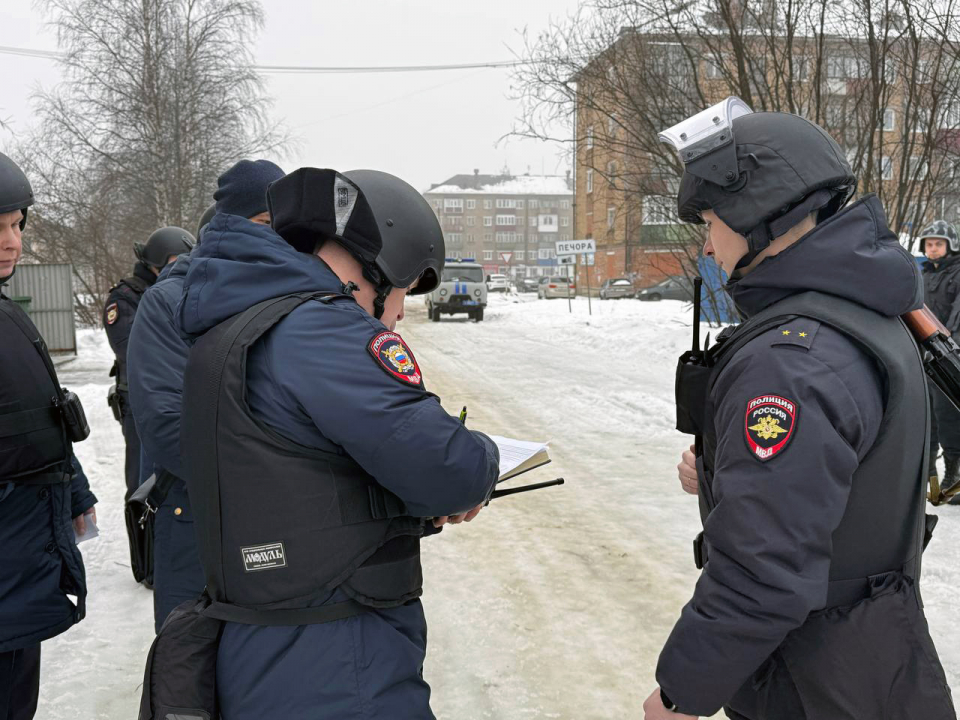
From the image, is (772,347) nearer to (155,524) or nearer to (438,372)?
(155,524)

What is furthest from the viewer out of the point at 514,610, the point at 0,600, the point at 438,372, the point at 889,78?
the point at 438,372

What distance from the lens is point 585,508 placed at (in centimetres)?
578

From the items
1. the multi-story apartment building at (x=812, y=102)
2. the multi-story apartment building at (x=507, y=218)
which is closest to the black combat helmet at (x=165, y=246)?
the multi-story apartment building at (x=812, y=102)

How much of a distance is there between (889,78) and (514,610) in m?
10.1

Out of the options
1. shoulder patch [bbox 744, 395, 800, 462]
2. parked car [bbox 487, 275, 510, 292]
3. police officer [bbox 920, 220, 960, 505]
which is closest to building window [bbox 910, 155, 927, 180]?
Answer: police officer [bbox 920, 220, 960, 505]

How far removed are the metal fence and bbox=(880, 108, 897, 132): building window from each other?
47.8 feet

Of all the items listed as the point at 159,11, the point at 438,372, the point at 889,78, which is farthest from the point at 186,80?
the point at 889,78

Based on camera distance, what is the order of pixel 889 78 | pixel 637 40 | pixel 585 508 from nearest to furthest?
pixel 585 508, pixel 889 78, pixel 637 40

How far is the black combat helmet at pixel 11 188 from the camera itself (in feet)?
8.50

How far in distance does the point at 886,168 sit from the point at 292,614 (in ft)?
40.9

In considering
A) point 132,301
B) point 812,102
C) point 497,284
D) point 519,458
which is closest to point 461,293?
point 812,102

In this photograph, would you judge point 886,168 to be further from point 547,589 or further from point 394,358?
point 394,358

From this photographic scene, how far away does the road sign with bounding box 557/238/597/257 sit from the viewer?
83.8ft

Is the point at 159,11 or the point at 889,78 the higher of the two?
the point at 159,11
